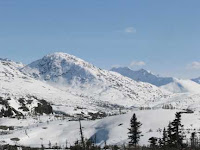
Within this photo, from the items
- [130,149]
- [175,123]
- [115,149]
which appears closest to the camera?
[175,123]

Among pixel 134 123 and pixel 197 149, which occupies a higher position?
pixel 134 123

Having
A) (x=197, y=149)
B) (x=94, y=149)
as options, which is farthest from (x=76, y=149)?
(x=197, y=149)

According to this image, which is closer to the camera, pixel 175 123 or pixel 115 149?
pixel 175 123

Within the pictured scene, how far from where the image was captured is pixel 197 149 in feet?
556

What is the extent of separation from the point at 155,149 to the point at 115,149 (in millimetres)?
37307

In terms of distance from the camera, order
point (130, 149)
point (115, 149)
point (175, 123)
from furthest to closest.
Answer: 1. point (115, 149)
2. point (130, 149)
3. point (175, 123)

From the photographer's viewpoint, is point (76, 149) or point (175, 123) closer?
point (175, 123)

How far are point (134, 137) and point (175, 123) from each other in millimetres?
40087

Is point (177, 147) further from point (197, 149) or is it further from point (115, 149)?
point (115, 149)

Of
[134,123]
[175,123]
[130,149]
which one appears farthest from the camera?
[130,149]

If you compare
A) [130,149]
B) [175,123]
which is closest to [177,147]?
[175,123]

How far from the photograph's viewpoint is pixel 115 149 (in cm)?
19962

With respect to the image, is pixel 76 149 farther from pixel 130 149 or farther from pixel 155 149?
pixel 155 149

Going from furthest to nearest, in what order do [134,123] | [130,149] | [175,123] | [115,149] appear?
[115,149]
[130,149]
[134,123]
[175,123]
